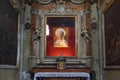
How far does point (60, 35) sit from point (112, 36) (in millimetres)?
2708

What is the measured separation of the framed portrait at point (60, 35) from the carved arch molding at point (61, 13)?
177 millimetres

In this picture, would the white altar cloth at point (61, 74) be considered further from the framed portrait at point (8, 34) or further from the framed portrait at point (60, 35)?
the framed portrait at point (60, 35)

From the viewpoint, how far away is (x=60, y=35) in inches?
435

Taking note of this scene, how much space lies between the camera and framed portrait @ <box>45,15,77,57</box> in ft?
35.7

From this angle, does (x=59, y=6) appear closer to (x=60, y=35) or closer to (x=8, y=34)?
(x=60, y=35)

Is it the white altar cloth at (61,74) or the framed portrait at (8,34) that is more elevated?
the framed portrait at (8,34)

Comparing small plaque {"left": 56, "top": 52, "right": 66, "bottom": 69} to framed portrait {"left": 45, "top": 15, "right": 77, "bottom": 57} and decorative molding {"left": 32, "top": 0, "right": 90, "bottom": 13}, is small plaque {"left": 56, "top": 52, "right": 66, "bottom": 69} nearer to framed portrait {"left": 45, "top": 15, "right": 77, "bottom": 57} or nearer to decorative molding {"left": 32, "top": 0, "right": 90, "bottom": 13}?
framed portrait {"left": 45, "top": 15, "right": 77, "bottom": 57}

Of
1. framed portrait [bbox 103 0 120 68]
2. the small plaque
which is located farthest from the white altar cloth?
framed portrait [bbox 103 0 120 68]

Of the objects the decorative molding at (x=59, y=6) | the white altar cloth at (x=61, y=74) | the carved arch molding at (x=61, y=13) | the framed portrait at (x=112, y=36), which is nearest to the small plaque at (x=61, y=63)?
the white altar cloth at (x=61, y=74)

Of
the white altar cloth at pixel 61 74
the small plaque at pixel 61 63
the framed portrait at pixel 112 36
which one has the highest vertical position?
the framed portrait at pixel 112 36

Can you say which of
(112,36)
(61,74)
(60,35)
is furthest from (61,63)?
(112,36)

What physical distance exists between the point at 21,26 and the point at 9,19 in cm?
158

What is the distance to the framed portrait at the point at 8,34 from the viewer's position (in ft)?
26.9

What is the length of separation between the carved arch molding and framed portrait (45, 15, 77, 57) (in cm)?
18
